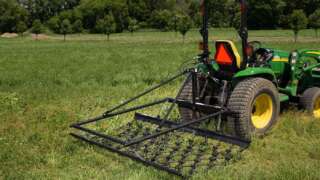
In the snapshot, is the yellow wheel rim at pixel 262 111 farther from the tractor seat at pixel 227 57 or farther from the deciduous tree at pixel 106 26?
the deciduous tree at pixel 106 26

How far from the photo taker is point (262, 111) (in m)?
6.72

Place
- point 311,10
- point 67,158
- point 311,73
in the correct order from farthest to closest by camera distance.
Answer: point 311,10 < point 311,73 < point 67,158

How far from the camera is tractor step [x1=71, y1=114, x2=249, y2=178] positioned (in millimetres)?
5105

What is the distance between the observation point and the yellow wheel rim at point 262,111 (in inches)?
258

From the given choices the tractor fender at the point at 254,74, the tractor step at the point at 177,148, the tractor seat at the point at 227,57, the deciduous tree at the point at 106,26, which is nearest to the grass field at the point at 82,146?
the tractor step at the point at 177,148

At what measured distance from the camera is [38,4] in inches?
3875

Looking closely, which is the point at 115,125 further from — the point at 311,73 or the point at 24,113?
the point at 311,73

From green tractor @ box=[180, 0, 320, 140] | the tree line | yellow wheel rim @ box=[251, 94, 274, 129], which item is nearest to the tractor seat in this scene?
green tractor @ box=[180, 0, 320, 140]

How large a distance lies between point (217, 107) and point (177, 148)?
80 cm

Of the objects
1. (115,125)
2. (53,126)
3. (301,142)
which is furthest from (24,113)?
(301,142)

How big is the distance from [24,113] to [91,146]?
259 centimetres

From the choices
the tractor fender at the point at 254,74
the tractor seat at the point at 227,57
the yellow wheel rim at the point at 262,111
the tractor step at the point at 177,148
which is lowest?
the tractor step at the point at 177,148

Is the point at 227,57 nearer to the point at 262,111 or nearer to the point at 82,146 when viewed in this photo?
the point at 262,111

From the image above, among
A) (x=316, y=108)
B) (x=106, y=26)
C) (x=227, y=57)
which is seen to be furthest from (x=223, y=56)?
(x=106, y=26)
